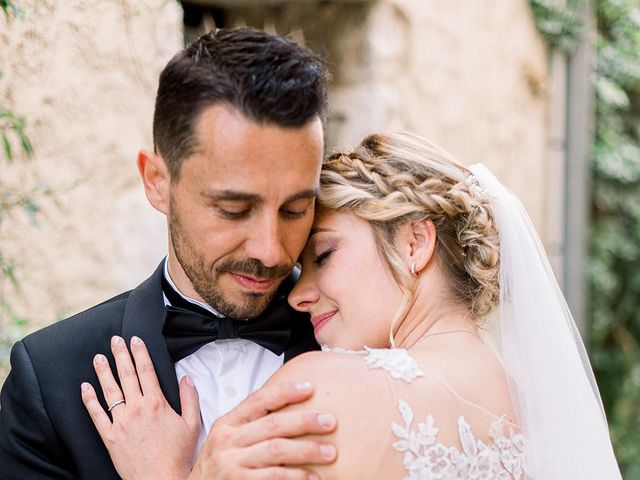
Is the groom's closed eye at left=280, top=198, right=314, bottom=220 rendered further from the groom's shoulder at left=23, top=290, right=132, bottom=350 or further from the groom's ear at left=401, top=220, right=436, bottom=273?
the groom's shoulder at left=23, top=290, right=132, bottom=350

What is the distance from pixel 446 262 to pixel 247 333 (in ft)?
1.87

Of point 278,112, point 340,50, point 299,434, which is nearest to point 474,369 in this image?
point 299,434

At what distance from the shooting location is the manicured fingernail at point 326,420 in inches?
69.1

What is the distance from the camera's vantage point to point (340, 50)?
4.58m

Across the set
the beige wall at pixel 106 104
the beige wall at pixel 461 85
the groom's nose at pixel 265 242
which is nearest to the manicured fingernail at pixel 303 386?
the groom's nose at pixel 265 242

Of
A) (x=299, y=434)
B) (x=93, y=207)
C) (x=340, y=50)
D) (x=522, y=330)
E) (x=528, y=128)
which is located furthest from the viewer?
(x=528, y=128)

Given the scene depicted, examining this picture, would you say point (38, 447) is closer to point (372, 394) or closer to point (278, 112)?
point (372, 394)

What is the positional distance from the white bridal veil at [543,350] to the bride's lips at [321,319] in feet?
1.59

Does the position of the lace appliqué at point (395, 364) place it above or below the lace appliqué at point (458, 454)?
above

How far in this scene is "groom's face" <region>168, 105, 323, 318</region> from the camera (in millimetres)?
1971

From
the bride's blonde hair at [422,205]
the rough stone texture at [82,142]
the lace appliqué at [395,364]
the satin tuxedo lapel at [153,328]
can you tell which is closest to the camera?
the lace appliqué at [395,364]

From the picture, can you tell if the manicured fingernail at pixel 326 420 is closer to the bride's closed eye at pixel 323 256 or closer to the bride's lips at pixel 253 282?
the bride's lips at pixel 253 282

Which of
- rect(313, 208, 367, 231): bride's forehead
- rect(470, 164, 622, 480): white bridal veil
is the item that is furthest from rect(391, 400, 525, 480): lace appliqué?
rect(313, 208, 367, 231): bride's forehead

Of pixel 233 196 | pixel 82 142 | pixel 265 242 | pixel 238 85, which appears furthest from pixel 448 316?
pixel 82 142
